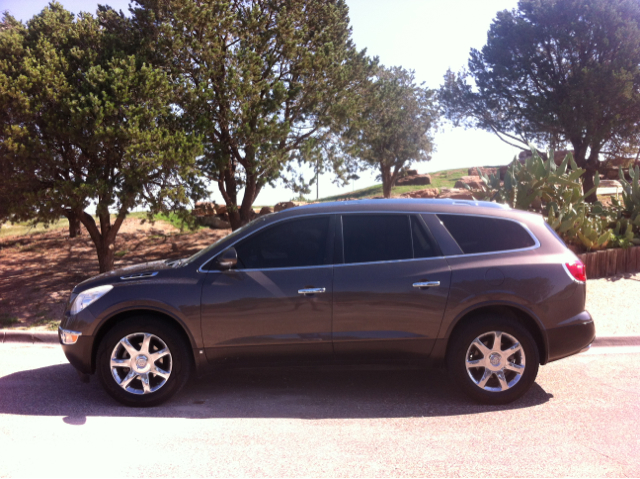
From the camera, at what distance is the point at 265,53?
15.5m

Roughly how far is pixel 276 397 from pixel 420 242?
2.04 metres

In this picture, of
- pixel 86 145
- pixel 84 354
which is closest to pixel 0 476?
pixel 84 354

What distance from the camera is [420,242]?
17.8 ft

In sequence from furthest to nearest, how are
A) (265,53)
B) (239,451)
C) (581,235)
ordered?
(265,53)
(581,235)
(239,451)

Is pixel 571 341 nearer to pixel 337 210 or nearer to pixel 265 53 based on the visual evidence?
pixel 337 210

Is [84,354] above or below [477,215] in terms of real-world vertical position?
below

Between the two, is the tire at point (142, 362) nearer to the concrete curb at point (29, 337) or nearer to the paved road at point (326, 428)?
the paved road at point (326, 428)

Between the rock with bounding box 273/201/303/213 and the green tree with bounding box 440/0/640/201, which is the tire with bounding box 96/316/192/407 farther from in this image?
the green tree with bounding box 440/0/640/201

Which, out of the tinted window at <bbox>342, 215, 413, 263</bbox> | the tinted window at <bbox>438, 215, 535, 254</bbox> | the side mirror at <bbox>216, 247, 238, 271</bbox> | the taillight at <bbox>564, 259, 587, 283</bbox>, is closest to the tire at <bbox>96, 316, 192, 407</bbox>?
the side mirror at <bbox>216, 247, 238, 271</bbox>

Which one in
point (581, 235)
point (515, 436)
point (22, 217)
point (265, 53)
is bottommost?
point (515, 436)

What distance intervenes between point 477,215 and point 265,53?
37.8ft

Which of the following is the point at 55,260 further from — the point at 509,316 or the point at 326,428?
the point at 509,316

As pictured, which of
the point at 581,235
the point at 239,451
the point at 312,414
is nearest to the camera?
the point at 239,451

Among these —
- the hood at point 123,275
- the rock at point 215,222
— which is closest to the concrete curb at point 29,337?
the hood at point 123,275
